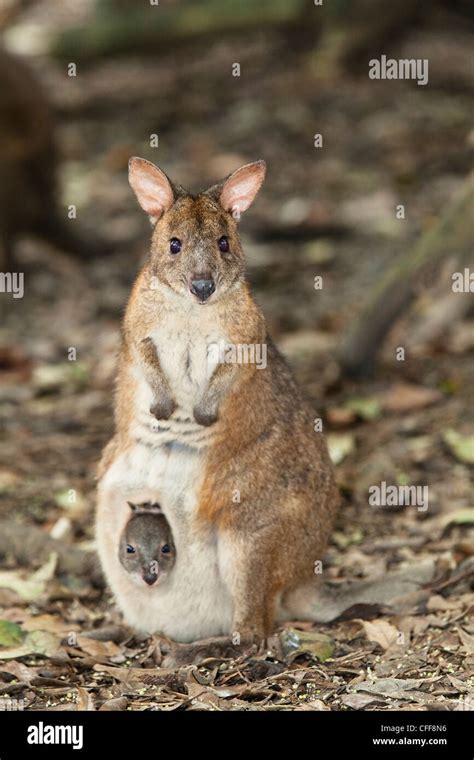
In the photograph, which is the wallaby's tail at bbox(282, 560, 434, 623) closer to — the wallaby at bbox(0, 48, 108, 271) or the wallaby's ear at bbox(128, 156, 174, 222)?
the wallaby's ear at bbox(128, 156, 174, 222)

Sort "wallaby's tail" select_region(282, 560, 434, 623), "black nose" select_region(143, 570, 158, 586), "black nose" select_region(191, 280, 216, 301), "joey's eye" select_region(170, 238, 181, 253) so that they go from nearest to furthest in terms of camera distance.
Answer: "black nose" select_region(191, 280, 216, 301), "joey's eye" select_region(170, 238, 181, 253), "black nose" select_region(143, 570, 158, 586), "wallaby's tail" select_region(282, 560, 434, 623)

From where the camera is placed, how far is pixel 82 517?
7.81 meters

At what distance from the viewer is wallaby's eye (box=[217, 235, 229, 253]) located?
590 cm

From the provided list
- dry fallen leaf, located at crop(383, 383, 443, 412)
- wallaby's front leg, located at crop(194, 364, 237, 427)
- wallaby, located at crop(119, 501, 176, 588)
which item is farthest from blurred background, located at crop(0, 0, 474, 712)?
wallaby's front leg, located at crop(194, 364, 237, 427)

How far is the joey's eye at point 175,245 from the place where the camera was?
19.3 ft

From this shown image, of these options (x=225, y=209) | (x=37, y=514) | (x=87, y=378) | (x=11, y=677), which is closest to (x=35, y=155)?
(x=87, y=378)

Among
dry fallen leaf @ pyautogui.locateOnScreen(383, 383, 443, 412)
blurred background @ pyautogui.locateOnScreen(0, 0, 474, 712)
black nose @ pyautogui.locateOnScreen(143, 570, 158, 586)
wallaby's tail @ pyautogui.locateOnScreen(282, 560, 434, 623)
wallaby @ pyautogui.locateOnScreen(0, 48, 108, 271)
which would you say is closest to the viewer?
black nose @ pyautogui.locateOnScreen(143, 570, 158, 586)

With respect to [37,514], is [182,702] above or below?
below

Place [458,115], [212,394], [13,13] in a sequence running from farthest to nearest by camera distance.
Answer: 1. [13,13]
2. [458,115]
3. [212,394]

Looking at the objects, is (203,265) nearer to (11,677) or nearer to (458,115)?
(11,677)

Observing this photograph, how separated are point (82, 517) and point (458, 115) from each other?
7280 mm

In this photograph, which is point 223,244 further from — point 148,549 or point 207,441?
point 148,549

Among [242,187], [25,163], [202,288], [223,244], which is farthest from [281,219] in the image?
[202,288]

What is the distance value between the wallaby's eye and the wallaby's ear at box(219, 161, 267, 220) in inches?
7.2
